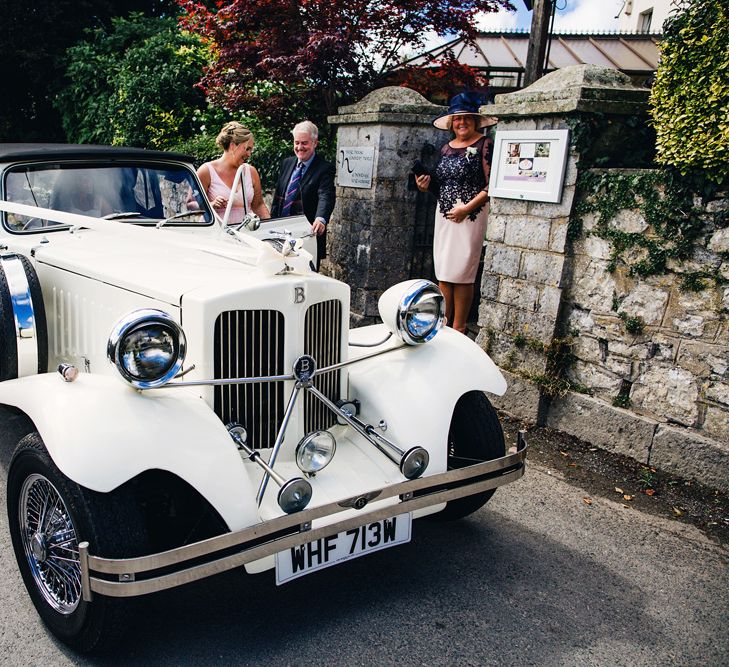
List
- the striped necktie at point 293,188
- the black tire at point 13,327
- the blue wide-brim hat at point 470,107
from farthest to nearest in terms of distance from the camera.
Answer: the striped necktie at point 293,188
the blue wide-brim hat at point 470,107
the black tire at point 13,327

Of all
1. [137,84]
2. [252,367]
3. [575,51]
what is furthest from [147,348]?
[575,51]

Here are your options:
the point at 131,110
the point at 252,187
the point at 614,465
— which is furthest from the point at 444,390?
the point at 131,110

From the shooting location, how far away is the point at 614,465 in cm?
401

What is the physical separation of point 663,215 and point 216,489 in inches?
116

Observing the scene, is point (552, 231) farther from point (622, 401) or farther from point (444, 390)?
point (444, 390)

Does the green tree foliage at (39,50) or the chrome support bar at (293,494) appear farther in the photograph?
the green tree foliage at (39,50)

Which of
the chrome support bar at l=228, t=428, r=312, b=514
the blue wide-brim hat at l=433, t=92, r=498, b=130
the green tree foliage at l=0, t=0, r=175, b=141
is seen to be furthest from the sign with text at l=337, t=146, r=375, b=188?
the green tree foliage at l=0, t=0, r=175, b=141

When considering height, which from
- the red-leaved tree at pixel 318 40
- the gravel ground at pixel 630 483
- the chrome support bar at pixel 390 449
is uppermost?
the red-leaved tree at pixel 318 40

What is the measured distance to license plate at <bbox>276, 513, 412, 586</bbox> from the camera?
2.34 metres

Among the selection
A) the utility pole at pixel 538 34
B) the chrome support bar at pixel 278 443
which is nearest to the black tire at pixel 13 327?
the chrome support bar at pixel 278 443

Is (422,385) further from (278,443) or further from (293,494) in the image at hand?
(293,494)

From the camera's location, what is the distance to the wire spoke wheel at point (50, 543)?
Result: 2.36m

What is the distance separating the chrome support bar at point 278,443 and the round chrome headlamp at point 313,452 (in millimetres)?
83

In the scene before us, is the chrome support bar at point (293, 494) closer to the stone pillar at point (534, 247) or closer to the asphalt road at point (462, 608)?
the asphalt road at point (462, 608)
